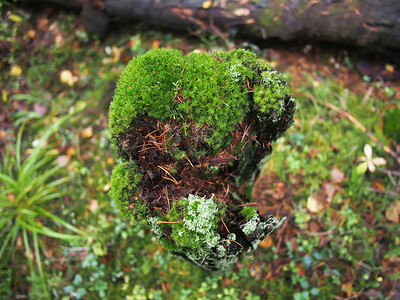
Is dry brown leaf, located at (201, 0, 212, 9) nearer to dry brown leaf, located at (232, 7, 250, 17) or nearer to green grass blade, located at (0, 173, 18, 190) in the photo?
dry brown leaf, located at (232, 7, 250, 17)

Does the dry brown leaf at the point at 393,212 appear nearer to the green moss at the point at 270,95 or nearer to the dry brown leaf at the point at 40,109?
the green moss at the point at 270,95

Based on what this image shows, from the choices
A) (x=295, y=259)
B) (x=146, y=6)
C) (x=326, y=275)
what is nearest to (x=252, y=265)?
(x=295, y=259)

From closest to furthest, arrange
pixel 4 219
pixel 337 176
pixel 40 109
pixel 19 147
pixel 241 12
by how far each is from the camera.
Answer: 1. pixel 337 176
2. pixel 4 219
3. pixel 241 12
4. pixel 19 147
5. pixel 40 109

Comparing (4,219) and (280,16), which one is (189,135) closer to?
(280,16)

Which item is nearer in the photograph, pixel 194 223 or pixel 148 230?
pixel 194 223

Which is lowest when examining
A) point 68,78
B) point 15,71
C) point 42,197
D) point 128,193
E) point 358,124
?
point 358,124

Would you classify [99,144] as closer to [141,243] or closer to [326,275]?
[141,243]

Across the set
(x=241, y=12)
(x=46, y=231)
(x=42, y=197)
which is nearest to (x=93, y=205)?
(x=46, y=231)

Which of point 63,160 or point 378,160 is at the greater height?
point 63,160
